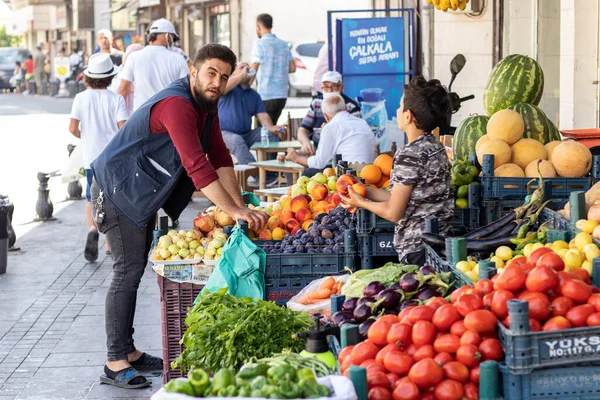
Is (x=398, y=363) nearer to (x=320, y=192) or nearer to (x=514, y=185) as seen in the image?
(x=514, y=185)

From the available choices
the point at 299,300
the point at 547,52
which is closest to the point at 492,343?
the point at 299,300

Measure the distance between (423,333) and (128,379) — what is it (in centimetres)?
292

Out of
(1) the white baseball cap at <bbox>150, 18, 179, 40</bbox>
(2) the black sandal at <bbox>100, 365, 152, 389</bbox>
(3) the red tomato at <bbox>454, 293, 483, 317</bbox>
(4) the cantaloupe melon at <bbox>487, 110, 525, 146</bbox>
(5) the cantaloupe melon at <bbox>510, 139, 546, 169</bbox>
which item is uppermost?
(1) the white baseball cap at <bbox>150, 18, 179, 40</bbox>

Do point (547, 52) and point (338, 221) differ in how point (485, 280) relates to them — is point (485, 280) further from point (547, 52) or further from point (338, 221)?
point (547, 52)

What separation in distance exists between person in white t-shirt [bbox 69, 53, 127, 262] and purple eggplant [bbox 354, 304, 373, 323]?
587cm

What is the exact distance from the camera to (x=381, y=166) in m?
6.54

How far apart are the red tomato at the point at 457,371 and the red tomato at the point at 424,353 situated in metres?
0.08

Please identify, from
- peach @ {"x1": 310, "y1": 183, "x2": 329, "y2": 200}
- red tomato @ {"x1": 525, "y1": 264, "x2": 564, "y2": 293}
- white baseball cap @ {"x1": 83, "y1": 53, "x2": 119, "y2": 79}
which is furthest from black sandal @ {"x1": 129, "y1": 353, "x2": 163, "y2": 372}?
white baseball cap @ {"x1": 83, "y1": 53, "x2": 119, "y2": 79}

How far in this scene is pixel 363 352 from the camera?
3.52 m

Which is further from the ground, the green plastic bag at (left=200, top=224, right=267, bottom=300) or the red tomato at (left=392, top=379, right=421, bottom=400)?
the green plastic bag at (left=200, top=224, right=267, bottom=300)

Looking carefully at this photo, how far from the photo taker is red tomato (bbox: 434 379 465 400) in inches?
131

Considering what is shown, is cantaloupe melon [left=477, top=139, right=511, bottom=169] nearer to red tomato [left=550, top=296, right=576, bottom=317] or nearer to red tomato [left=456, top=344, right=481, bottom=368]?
red tomato [left=550, top=296, right=576, bottom=317]

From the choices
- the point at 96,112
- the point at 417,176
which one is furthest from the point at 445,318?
the point at 96,112

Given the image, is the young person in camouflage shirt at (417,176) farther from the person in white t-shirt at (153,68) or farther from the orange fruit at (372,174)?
the person in white t-shirt at (153,68)
